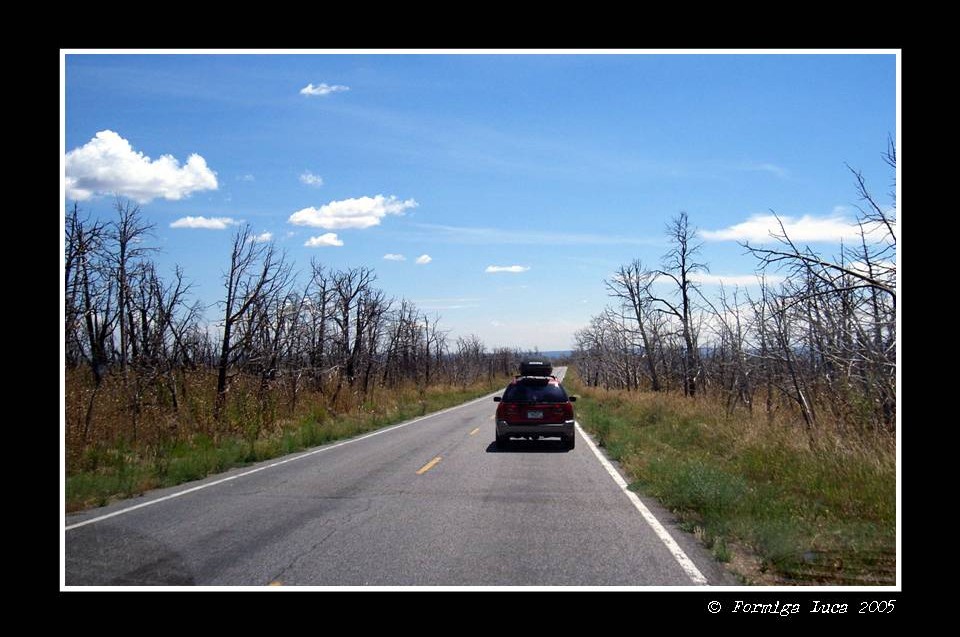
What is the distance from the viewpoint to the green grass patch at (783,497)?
6.30 meters

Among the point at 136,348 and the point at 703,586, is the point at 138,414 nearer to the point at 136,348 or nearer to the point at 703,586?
the point at 136,348

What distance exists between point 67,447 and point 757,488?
12.1 m

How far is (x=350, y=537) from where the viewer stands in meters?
7.36

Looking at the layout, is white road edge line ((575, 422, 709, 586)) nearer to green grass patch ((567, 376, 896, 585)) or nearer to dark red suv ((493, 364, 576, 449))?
green grass patch ((567, 376, 896, 585))

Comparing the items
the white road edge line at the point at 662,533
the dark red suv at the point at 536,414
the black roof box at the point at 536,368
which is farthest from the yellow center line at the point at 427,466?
the black roof box at the point at 536,368

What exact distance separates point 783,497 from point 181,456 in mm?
11678

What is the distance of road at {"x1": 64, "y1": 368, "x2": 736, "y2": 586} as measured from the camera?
5969mm

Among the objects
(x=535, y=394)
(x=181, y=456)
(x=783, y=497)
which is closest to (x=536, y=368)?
(x=535, y=394)

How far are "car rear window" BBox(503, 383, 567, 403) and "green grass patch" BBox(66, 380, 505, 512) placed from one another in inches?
219

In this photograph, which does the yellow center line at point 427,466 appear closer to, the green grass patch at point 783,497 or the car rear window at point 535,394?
the car rear window at point 535,394

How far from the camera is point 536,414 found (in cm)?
1627

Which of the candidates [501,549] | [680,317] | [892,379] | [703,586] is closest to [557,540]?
[501,549]

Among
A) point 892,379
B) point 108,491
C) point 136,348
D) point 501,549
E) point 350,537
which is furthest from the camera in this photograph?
point 136,348

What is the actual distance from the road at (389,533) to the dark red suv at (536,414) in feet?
10.5
